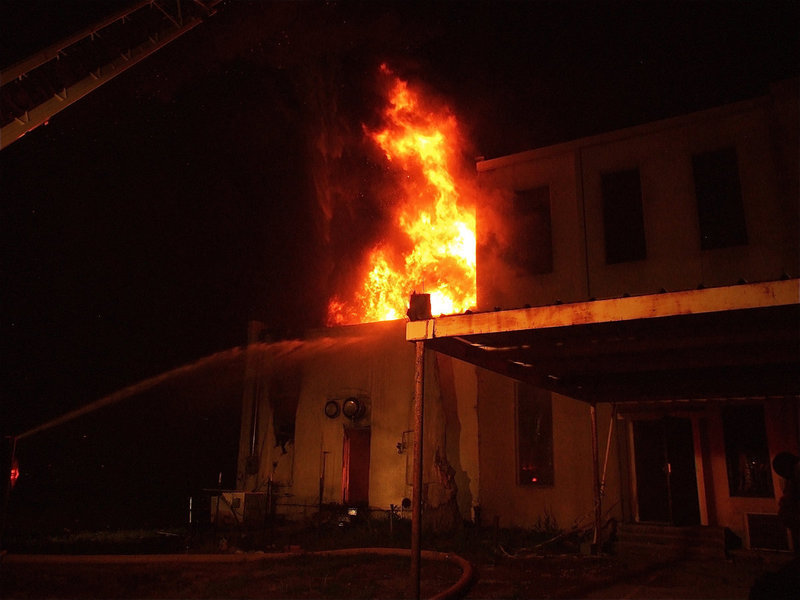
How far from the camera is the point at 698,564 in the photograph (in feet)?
33.9

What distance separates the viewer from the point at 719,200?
519 inches

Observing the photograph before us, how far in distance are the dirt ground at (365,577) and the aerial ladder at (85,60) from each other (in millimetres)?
7416

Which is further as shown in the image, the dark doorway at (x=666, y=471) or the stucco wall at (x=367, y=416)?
the stucco wall at (x=367, y=416)

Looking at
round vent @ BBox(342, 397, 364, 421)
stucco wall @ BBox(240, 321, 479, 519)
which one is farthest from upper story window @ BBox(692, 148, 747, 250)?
round vent @ BBox(342, 397, 364, 421)

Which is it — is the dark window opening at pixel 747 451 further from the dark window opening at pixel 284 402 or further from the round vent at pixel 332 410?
the dark window opening at pixel 284 402

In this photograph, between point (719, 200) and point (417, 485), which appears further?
point (719, 200)

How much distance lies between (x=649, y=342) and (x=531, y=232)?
870cm

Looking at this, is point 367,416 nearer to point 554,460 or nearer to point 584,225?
point 554,460

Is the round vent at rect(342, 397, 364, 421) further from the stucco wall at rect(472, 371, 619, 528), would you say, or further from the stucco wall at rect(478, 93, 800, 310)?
the stucco wall at rect(478, 93, 800, 310)

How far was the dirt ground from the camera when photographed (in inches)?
328

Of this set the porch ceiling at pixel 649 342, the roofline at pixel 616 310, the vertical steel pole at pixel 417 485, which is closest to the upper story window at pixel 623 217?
the porch ceiling at pixel 649 342

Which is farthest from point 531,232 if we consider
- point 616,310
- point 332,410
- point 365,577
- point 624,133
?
point 616,310

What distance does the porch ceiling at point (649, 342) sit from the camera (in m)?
5.29

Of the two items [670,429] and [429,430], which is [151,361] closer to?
[429,430]
